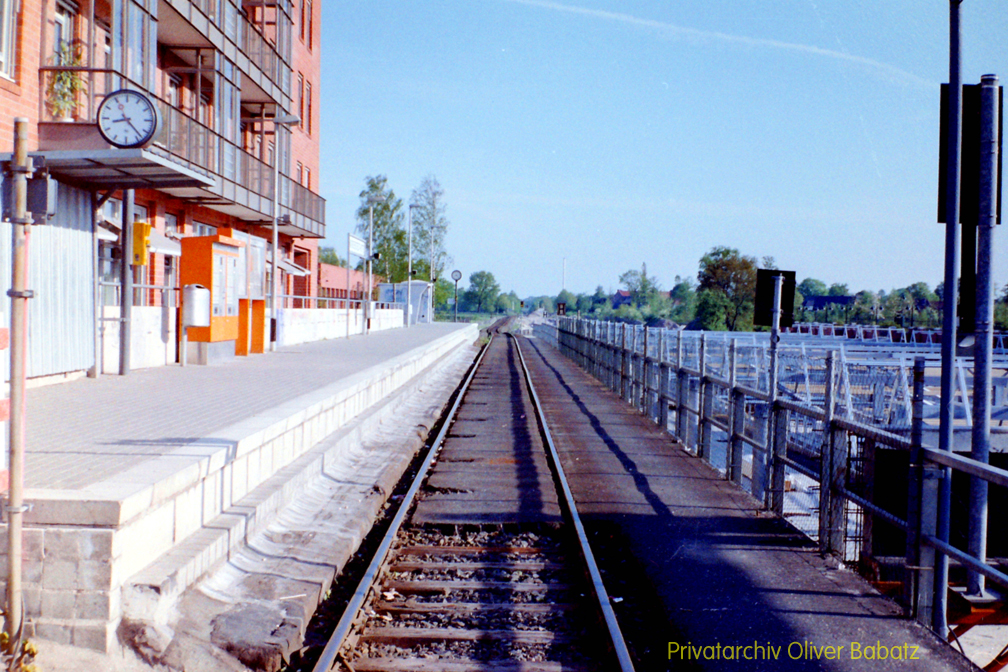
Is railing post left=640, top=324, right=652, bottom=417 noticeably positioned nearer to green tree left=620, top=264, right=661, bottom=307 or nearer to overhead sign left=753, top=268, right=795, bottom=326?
overhead sign left=753, top=268, right=795, bottom=326

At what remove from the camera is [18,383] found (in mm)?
4617

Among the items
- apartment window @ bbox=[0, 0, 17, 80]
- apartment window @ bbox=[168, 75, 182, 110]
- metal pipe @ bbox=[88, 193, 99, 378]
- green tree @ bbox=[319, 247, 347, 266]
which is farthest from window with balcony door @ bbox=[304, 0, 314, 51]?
green tree @ bbox=[319, 247, 347, 266]

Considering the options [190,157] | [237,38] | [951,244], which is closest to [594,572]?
[951,244]

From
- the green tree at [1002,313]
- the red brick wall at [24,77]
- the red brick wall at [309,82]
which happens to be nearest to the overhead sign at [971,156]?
the red brick wall at [24,77]

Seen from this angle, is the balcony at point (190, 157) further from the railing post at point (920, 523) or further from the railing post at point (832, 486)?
the railing post at point (920, 523)

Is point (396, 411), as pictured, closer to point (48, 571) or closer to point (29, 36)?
point (29, 36)

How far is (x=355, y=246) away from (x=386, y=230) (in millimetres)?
43353

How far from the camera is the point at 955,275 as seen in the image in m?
6.18

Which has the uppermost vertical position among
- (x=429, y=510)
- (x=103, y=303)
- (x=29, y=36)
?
(x=29, y=36)

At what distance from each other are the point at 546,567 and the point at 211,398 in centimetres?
608

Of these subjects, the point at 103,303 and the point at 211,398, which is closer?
the point at 211,398

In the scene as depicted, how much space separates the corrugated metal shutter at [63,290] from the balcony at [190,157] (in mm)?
673

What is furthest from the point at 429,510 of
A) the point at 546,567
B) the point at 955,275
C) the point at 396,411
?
the point at 396,411

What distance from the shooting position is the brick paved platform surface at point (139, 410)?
20.7 feet
